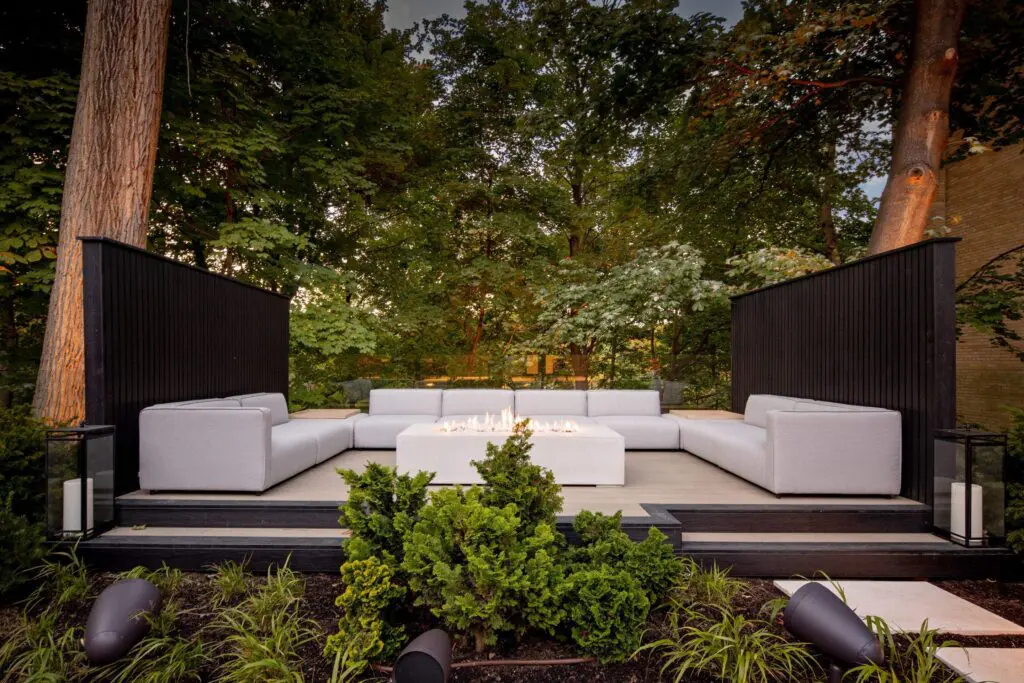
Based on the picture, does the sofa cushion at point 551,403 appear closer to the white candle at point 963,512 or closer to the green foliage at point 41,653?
the white candle at point 963,512

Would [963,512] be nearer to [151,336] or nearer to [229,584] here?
[229,584]

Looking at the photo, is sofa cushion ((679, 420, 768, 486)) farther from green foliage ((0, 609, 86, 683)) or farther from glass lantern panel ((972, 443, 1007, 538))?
green foliage ((0, 609, 86, 683))

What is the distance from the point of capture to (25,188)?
4684 millimetres

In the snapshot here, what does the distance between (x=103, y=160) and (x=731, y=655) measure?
18.4 ft

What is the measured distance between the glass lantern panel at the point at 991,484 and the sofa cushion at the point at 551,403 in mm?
3575

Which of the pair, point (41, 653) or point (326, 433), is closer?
point (41, 653)

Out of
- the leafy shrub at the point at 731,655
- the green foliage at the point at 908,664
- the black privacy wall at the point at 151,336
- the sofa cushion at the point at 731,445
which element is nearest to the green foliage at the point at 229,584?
the black privacy wall at the point at 151,336

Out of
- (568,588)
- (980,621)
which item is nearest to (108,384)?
(568,588)

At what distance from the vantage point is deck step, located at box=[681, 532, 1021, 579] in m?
2.63

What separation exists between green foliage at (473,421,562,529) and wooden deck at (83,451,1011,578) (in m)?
0.58

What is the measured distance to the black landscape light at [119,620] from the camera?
181cm

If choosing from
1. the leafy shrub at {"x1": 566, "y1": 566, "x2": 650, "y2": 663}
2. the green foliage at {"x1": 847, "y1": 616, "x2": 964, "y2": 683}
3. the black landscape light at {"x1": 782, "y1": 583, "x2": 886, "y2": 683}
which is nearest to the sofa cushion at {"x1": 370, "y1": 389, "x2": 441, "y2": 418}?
the leafy shrub at {"x1": 566, "y1": 566, "x2": 650, "y2": 663}

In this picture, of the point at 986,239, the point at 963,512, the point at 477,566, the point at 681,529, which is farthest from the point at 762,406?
the point at 986,239

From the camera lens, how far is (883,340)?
11.1 feet
